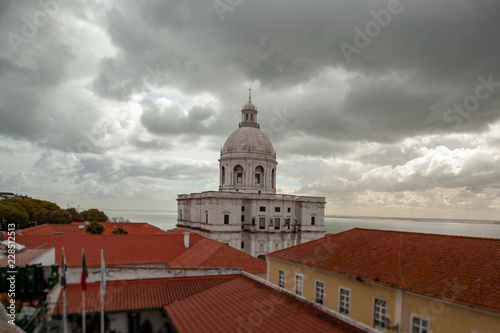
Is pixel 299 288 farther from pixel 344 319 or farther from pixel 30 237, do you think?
pixel 30 237

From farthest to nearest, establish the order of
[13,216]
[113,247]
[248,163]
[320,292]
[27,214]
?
[27,214] → [13,216] → [248,163] → [113,247] → [320,292]

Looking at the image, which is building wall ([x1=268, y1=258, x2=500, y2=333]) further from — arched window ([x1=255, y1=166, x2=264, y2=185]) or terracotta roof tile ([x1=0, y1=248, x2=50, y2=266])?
arched window ([x1=255, y1=166, x2=264, y2=185])

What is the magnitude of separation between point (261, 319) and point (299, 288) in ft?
23.9

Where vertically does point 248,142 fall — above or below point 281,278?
above

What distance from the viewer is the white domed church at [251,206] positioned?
170ft

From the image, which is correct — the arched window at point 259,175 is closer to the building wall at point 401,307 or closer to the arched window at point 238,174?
the arched window at point 238,174

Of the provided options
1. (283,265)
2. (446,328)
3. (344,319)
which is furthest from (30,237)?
(446,328)

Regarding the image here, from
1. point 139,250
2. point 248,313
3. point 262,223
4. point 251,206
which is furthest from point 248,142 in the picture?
point 248,313

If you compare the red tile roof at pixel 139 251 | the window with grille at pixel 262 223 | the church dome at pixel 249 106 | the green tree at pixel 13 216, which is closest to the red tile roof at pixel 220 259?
the red tile roof at pixel 139 251

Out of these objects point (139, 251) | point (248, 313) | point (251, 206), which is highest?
point (251, 206)

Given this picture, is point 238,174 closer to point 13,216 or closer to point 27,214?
point 13,216

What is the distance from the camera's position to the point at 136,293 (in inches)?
639

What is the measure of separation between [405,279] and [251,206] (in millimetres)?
40081

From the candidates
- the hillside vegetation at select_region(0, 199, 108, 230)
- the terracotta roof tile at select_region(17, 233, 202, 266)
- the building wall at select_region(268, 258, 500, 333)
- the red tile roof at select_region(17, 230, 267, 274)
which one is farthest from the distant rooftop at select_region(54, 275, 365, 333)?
the hillside vegetation at select_region(0, 199, 108, 230)
